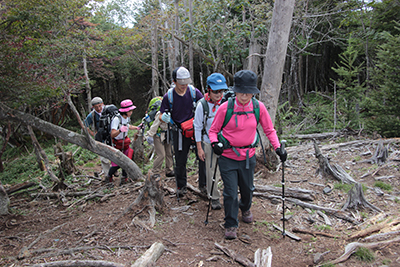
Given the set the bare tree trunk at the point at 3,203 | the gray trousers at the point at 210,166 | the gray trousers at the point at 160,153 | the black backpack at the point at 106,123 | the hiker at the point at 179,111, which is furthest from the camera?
the gray trousers at the point at 160,153

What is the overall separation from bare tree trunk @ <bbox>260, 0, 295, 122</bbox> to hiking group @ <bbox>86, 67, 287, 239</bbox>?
6.26ft

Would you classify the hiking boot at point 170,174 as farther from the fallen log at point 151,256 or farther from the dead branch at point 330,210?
the fallen log at point 151,256

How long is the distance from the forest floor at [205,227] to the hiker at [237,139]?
601mm

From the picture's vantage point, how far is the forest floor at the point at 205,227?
10.9 feet

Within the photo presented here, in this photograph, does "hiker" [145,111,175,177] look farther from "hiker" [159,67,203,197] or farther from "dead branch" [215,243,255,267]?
"dead branch" [215,243,255,267]

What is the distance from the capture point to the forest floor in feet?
10.9

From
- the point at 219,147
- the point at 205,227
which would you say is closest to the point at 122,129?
the point at 205,227

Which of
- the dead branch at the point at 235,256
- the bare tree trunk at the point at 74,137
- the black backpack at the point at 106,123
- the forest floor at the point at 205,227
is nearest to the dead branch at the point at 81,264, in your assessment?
the forest floor at the point at 205,227

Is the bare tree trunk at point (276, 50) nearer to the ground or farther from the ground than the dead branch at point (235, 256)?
farther from the ground

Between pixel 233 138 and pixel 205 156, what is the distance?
41.1 inches

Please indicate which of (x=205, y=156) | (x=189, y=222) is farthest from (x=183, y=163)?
(x=189, y=222)

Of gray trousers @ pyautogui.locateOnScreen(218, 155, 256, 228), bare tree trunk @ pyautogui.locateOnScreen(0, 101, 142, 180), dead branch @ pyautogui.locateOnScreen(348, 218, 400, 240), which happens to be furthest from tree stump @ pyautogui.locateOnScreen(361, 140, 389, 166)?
bare tree trunk @ pyautogui.locateOnScreen(0, 101, 142, 180)

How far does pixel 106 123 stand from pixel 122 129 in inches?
→ 21.8

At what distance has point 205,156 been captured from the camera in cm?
453
